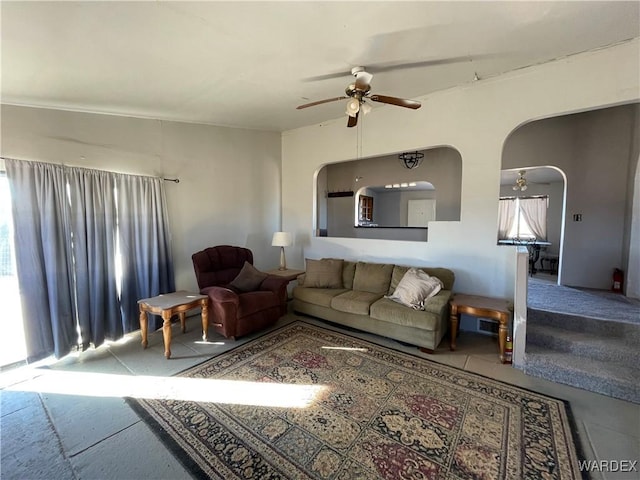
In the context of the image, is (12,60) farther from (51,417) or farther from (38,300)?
(51,417)

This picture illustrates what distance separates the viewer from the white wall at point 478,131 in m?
2.64

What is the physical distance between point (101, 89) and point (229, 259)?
7.70 feet

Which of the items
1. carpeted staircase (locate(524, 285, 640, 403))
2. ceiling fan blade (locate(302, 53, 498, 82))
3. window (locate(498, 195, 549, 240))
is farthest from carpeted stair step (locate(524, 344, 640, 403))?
window (locate(498, 195, 549, 240))

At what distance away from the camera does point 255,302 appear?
335 centimetres

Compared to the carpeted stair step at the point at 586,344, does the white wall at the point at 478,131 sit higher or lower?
higher

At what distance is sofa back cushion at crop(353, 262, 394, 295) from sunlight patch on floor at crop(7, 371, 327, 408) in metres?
1.68

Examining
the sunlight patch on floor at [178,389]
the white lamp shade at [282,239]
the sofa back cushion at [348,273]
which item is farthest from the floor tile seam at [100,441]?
the white lamp shade at [282,239]

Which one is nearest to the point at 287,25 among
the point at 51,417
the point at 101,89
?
the point at 101,89

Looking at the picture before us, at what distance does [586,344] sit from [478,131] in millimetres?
2445

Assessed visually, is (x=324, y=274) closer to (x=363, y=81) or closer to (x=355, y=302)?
(x=355, y=302)

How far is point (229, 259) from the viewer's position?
4.04m

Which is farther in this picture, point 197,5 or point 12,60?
point 12,60

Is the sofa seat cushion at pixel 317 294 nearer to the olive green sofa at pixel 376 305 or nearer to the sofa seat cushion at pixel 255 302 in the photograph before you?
the olive green sofa at pixel 376 305

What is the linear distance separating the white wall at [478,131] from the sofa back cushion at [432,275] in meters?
0.20
